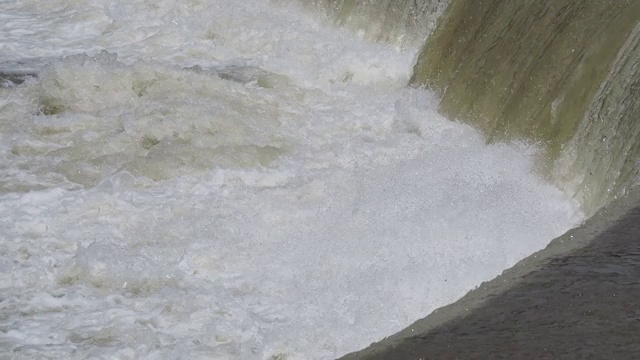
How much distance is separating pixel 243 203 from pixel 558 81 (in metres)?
2.13

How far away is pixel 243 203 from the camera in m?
6.99

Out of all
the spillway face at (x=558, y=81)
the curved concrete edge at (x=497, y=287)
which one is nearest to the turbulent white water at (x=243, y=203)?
the spillway face at (x=558, y=81)

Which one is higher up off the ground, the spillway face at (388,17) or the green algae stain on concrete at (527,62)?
the spillway face at (388,17)

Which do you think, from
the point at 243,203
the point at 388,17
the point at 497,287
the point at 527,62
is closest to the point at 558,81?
the point at 527,62

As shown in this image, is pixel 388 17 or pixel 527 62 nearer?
pixel 527 62

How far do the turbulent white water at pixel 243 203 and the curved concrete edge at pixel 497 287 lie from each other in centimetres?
38

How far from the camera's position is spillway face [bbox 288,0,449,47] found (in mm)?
9305

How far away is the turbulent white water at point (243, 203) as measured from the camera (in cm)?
548

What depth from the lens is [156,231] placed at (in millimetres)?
6590

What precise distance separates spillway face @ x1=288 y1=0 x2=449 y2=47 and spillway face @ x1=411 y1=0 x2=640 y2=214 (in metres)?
0.62

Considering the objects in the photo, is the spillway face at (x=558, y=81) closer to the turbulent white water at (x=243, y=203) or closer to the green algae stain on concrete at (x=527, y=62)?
the green algae stain on concrete at (x=527, y=62)

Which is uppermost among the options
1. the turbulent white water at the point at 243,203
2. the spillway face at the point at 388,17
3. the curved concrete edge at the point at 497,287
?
the spillway face at the point at 388,17

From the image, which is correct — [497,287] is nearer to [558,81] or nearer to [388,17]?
[558,81]

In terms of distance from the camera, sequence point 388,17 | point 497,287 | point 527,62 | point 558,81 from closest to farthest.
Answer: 1. point 497,287
2. point 558,81
3. point 527,62
4. point 388,17
